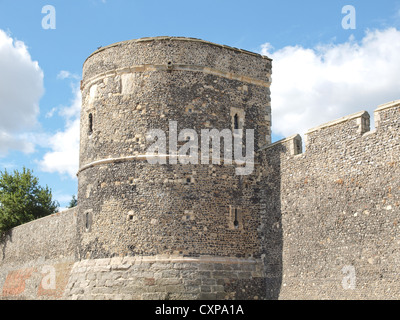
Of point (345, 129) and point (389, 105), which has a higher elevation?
point (389, 105)

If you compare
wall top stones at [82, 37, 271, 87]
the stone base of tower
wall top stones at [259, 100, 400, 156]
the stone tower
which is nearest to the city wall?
wall top stones at [259, 100, 400, 156]

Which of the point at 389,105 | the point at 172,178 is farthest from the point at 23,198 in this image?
the point at 389,105

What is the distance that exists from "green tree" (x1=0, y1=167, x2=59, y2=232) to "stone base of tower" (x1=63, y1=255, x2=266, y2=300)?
14.9m

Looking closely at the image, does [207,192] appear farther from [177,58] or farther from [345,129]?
[345,129]

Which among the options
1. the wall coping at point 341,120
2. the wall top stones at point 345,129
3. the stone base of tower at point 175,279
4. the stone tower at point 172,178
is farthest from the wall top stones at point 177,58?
the stone base of tower at point 175,279

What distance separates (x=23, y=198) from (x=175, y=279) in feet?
58.2

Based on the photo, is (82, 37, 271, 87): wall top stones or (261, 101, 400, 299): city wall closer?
(261, 101, 400, 299): city wall

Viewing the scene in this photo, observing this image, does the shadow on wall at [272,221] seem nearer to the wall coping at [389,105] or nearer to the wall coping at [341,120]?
the wall coping at [341,120]

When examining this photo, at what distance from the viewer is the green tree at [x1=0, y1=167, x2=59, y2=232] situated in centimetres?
2925

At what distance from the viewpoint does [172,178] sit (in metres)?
15.2

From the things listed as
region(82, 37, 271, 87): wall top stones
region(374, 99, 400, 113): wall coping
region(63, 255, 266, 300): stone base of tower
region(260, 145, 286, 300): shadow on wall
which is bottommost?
region(63, 255, 266, 300): stone base of tower

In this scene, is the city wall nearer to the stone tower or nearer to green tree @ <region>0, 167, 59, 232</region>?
the stone tower

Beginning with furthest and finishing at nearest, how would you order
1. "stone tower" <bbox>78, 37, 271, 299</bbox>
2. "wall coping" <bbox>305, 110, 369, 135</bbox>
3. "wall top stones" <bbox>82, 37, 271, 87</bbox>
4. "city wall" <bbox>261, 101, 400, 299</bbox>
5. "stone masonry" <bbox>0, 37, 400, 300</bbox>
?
"wall top stones" <bbox>82, 37, 271, 87</bbox> < "stone tower" <bbox>78, 37, 271, 299</bbox> < "stone masonry" <bbox>0, 37, 400, 300</bbox> < "wall coping" <bbox>305, 110, 369, 135</bbox> < "city wall" <bbox>261, 101, 400, 299</bbox>
